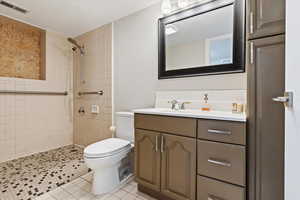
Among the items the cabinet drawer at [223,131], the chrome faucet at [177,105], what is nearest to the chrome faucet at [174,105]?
the chrome faucet at [177,105]

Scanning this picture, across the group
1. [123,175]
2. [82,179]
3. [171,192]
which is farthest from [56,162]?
[171,192]

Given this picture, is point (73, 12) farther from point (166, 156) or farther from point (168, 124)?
point (166, 156)

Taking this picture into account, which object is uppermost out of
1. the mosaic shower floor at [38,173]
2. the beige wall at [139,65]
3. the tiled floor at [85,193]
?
the beige wall at [139,65]

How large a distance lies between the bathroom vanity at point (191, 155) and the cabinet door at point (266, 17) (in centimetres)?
54

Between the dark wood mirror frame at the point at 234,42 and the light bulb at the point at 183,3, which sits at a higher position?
the light bulb at the point at 183,3

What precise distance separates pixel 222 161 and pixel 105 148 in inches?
43.1

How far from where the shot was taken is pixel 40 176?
1771mm

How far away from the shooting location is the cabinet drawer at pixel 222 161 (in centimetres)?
94

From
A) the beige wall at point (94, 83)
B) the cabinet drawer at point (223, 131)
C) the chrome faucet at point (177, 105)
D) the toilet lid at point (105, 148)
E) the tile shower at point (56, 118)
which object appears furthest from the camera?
the beige wall at point (94, 83)

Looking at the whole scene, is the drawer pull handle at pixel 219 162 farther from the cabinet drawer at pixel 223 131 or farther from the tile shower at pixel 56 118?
the tile shower at pixel 56 118

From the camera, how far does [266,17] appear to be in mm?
892

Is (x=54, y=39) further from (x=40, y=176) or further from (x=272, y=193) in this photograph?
(x=272, y=193)

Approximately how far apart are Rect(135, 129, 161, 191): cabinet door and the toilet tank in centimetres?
40

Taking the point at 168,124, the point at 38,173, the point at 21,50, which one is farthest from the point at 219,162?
the point at 21,50
